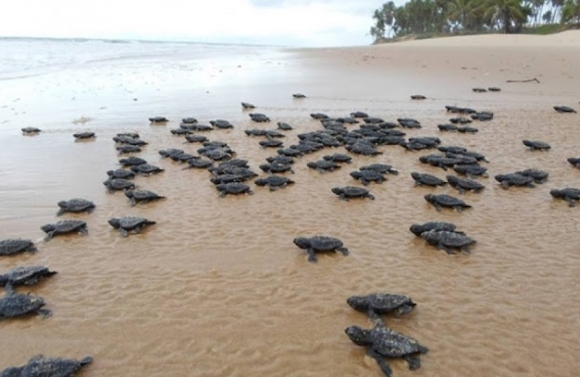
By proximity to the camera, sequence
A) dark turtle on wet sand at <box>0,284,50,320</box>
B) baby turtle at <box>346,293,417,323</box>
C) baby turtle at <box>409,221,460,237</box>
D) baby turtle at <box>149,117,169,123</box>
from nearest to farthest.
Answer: baby turtle at <box>346,293,417,323</box> < dark turtle on wet sand at <box>0,284,50,320</box> < baby turtle at <box>409,221,460,237</box> < baby turtle at <box>149,117,169,123</box>

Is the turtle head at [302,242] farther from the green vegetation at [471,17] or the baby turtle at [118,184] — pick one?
the green vegetation at [471,17]

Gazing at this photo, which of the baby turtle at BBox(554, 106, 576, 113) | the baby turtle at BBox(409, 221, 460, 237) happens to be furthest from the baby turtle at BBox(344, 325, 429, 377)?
the baby turtle at BBox(554, 106, 576, 113)

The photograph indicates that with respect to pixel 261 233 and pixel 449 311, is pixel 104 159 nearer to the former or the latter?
pixel 261 233

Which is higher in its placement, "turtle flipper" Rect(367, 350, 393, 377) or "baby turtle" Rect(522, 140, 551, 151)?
"baby turtle" Rect(522, 140, 551, 151)

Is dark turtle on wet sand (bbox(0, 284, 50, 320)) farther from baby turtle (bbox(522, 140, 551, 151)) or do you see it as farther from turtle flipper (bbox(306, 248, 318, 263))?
baby turtle (bbox(522, 140, 551, 151))

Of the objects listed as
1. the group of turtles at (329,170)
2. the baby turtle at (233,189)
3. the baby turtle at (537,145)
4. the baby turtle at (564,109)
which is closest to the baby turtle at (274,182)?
the group of turtles at (329,170)

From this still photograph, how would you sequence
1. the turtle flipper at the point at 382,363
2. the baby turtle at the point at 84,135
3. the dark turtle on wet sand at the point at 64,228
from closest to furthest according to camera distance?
1. the turtle flipper at the point at 382,363
2. the dark turtle on wet sand at the point at 64,228
3. the baby turtle at the point at 84,135

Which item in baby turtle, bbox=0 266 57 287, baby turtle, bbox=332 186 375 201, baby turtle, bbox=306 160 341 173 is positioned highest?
baby turtle, bbox=306 160 341 173
